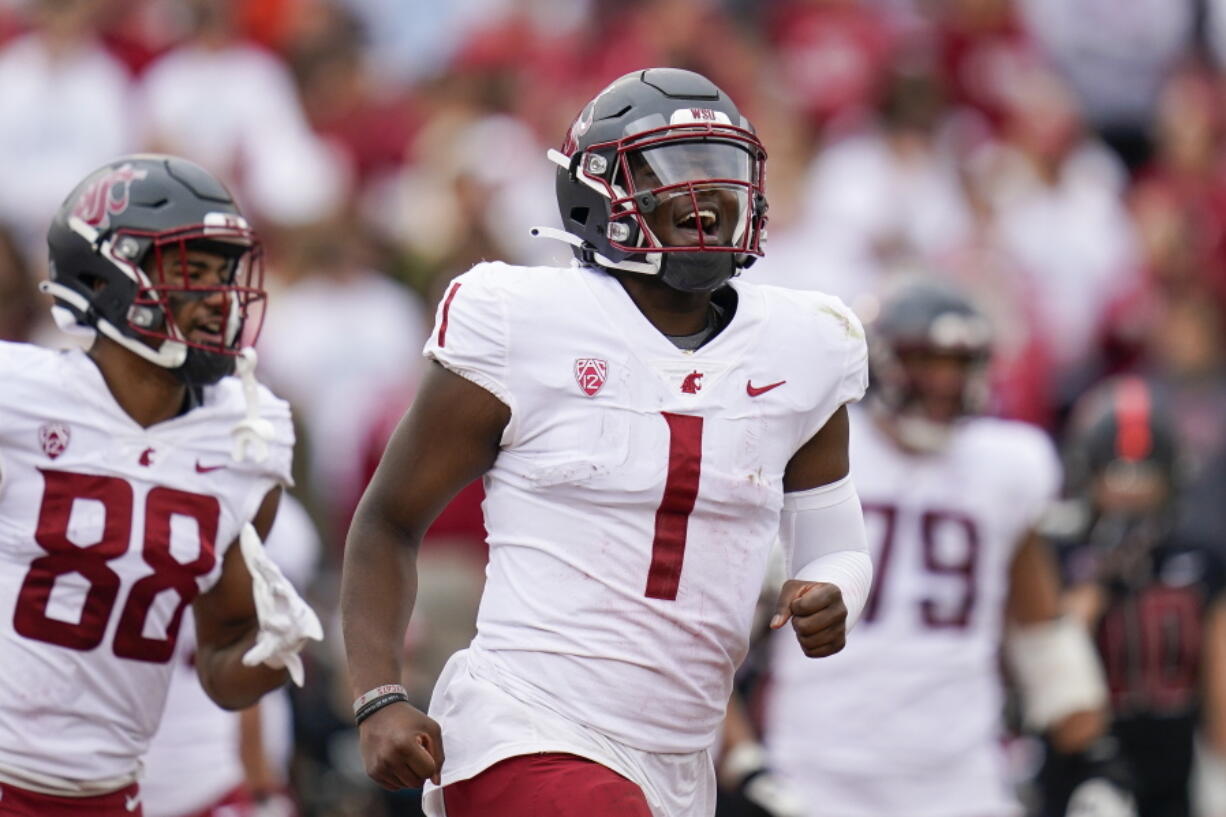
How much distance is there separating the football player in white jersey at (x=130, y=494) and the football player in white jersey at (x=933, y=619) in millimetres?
2008

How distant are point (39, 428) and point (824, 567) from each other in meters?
1.53

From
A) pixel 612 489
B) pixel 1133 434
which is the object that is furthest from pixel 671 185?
pixel 1133 434

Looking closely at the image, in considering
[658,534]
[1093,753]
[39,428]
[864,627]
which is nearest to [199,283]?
[39,428]

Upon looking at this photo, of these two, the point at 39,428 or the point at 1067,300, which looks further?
the point at 1067,300

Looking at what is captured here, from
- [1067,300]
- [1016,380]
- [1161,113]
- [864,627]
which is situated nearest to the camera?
[864,627]

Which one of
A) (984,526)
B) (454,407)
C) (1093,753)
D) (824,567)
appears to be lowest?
(1093,753)

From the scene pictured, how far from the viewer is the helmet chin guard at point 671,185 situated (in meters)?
3.78

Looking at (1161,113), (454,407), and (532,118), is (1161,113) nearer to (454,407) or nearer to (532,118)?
(532,118)

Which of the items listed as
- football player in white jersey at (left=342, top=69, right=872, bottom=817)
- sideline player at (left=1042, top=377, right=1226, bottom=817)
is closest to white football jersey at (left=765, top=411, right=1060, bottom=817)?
sideline player at (left=1042, top=377, right=1226, bottom=817)

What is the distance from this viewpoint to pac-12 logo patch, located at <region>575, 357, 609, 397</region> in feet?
12.2

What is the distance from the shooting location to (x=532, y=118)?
10.2m

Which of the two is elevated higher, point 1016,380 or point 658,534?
point 658,534

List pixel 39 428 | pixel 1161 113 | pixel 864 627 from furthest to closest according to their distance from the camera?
pixel 1161 113, pixel 864 627, pixel 39 428

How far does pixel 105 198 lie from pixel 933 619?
8.48 feet
